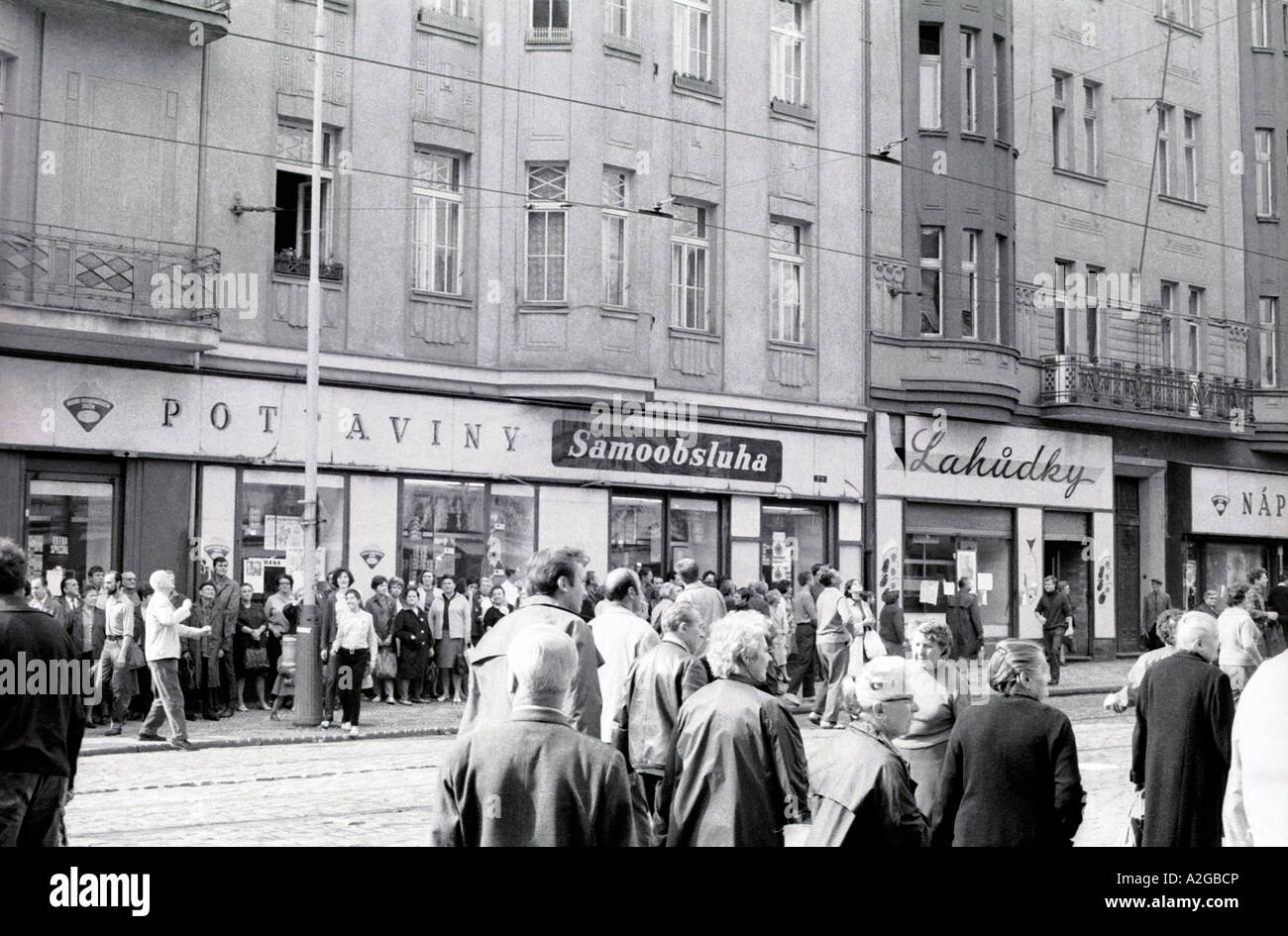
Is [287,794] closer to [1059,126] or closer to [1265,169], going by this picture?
[1265,169]

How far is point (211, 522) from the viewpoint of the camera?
1788cm

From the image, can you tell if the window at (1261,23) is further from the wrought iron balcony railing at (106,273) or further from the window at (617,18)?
the wrought iron balcony railing at (106,273)

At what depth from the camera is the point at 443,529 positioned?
787 inches

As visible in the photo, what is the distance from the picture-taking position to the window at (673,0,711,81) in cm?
2092

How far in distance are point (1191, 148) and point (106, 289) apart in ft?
39.5

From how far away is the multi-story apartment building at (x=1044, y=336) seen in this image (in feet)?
71.3

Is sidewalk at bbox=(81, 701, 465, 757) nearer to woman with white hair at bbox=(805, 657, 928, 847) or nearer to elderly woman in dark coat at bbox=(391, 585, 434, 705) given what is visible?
elderly woman in dark coat at bbox=(391, 585, 434, 705)

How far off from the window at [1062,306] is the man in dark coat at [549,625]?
69.2 feet

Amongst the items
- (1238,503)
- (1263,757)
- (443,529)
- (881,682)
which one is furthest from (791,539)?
(881,682)

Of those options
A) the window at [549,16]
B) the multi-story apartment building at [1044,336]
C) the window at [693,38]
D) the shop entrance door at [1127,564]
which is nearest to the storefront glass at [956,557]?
the multi-story apartment building at [1044,336]

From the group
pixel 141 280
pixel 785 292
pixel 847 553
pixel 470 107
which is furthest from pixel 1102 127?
pixel 141 280

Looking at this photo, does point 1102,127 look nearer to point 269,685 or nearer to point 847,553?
point 847,553
